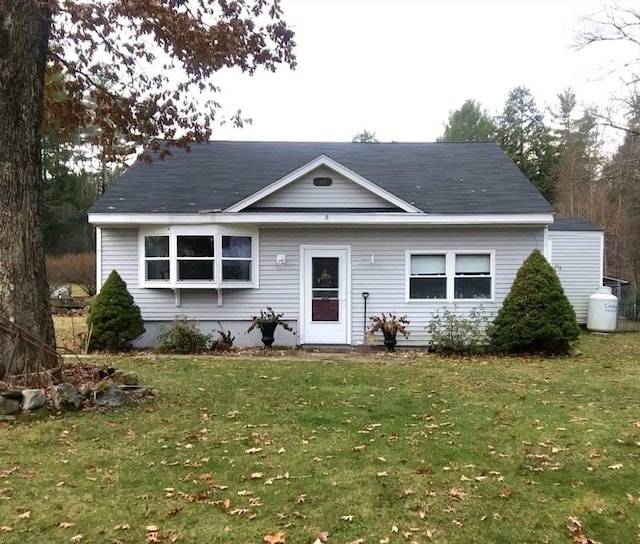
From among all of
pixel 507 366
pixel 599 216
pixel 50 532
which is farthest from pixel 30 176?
pixel 599 216

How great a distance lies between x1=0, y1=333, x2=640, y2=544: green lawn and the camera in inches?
137

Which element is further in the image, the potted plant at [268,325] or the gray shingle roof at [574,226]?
the gray shingle roof at [574,226]

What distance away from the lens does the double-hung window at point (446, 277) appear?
12438 millimetres

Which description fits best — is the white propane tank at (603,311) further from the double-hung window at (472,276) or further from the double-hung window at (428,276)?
the double-hung window at (428,276)

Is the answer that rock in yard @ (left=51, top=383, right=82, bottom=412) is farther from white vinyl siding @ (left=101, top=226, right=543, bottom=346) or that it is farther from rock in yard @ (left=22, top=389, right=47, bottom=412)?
white vinyl siding @ (left=101, top=226, right=543, bottom=346)

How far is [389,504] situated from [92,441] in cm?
284

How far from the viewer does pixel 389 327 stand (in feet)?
38.6

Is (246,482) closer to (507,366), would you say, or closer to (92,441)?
(92,441)

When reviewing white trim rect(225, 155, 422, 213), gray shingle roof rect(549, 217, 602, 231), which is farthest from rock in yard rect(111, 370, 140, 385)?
gray shingle roof rect(549, 217, 602, 231)

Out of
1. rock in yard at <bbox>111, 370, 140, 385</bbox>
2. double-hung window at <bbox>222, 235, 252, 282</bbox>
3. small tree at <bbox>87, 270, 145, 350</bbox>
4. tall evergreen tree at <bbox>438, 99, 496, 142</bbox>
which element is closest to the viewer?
rock in yard at <bbox>111, 370, 140, 385</bbox>

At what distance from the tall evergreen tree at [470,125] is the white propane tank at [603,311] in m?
32.3

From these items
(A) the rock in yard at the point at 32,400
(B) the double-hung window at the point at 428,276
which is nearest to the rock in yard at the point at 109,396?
(A) the rock in yard at the point at 32,400

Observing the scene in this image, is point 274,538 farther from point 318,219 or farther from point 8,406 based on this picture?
point 318,219

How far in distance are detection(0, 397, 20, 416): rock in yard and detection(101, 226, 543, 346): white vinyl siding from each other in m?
6.45
